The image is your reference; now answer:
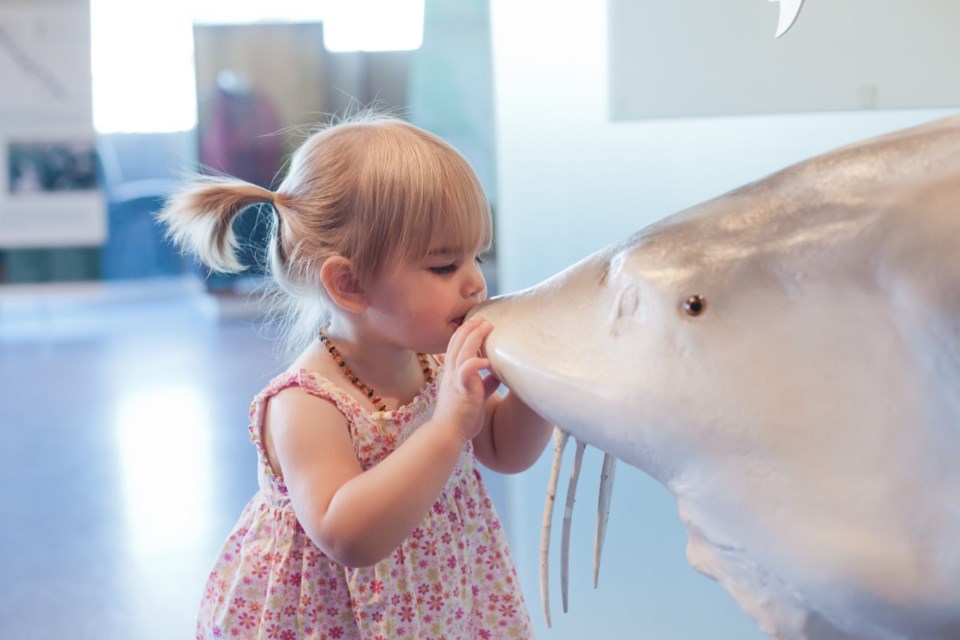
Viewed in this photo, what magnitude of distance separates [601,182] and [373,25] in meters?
3.34

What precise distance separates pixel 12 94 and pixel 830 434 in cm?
603

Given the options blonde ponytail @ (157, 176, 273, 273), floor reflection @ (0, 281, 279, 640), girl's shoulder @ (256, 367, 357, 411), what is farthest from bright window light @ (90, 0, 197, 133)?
girl's shoulder @ (256, 367, 357, 411)

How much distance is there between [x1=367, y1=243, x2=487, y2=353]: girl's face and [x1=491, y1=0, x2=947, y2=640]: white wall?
16.1 inches

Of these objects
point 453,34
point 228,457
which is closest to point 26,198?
point 228,457

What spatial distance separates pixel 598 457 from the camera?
1552 mm

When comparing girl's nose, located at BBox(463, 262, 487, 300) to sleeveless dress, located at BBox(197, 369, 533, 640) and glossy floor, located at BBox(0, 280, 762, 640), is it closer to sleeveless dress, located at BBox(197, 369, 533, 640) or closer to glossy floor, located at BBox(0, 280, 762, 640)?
sleeveless dress, located at BBox(197, 369, 533, 640)

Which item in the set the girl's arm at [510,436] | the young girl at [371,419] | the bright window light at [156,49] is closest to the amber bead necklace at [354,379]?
the young girl at [371,419]

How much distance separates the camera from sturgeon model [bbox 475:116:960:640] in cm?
61

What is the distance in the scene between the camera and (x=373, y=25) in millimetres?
4559

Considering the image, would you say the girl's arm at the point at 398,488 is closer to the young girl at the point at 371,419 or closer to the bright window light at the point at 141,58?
the young girl at the point at 371,419

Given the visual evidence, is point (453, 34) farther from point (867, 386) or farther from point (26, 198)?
point (26, 198)

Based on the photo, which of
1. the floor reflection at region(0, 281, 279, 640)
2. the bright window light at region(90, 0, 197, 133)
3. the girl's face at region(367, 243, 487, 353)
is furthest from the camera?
the bright window light at region(90, 0, 197, 133)

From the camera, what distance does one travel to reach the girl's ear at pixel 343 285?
39.7 inches

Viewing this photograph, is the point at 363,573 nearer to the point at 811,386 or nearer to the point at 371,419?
the point at 371,419
